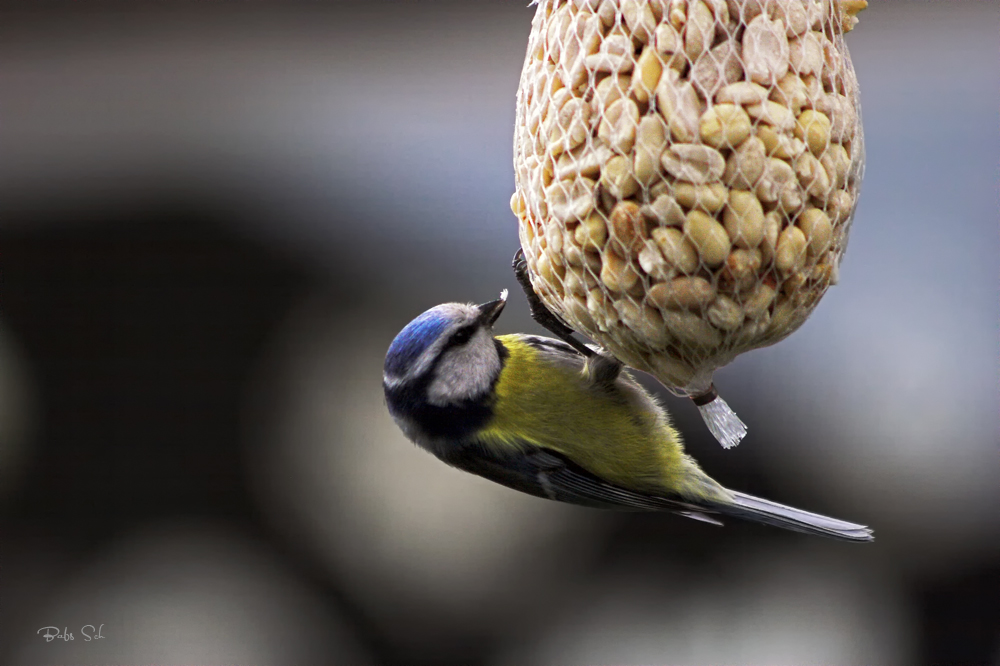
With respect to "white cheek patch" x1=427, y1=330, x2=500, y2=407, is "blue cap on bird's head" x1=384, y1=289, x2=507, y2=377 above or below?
above

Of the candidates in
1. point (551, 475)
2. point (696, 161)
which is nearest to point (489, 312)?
point (551, 475)

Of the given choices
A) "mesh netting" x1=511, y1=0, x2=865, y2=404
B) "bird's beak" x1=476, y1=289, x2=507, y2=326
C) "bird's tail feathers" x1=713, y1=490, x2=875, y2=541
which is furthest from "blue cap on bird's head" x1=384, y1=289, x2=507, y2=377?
"bird's tail feathers" x1=713, y1=490, x2=875, y2=541

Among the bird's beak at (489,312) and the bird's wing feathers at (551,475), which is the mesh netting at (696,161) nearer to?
the bird's beak at (489,312)

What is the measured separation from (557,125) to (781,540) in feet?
6.39

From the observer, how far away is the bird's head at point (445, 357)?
4.47 feet

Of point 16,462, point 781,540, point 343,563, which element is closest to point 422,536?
point 343,563

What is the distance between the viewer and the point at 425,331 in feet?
4.45

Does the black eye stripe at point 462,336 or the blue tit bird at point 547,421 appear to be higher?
the black eye stripe at point 462,336

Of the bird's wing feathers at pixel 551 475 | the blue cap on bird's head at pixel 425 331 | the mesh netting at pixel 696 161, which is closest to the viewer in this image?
the mesh netting at pixel 696 161

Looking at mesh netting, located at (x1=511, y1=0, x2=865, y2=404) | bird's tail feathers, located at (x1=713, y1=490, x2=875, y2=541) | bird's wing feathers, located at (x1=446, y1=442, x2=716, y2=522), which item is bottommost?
bird's tail feathers, located at (x1=713, y1=490, x2=875, y2=541)

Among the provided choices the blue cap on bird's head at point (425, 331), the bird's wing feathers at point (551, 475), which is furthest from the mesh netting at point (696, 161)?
the bird's wing feathers at point (551, 475)

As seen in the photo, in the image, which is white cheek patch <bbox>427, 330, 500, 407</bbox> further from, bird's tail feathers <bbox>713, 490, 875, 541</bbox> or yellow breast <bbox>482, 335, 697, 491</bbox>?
bird's tail feathers <bbox>713, 490, 875, 541</bbox>

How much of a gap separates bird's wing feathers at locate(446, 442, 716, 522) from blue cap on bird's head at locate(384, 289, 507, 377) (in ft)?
0.71

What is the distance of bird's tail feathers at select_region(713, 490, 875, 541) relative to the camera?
143 centimetres
